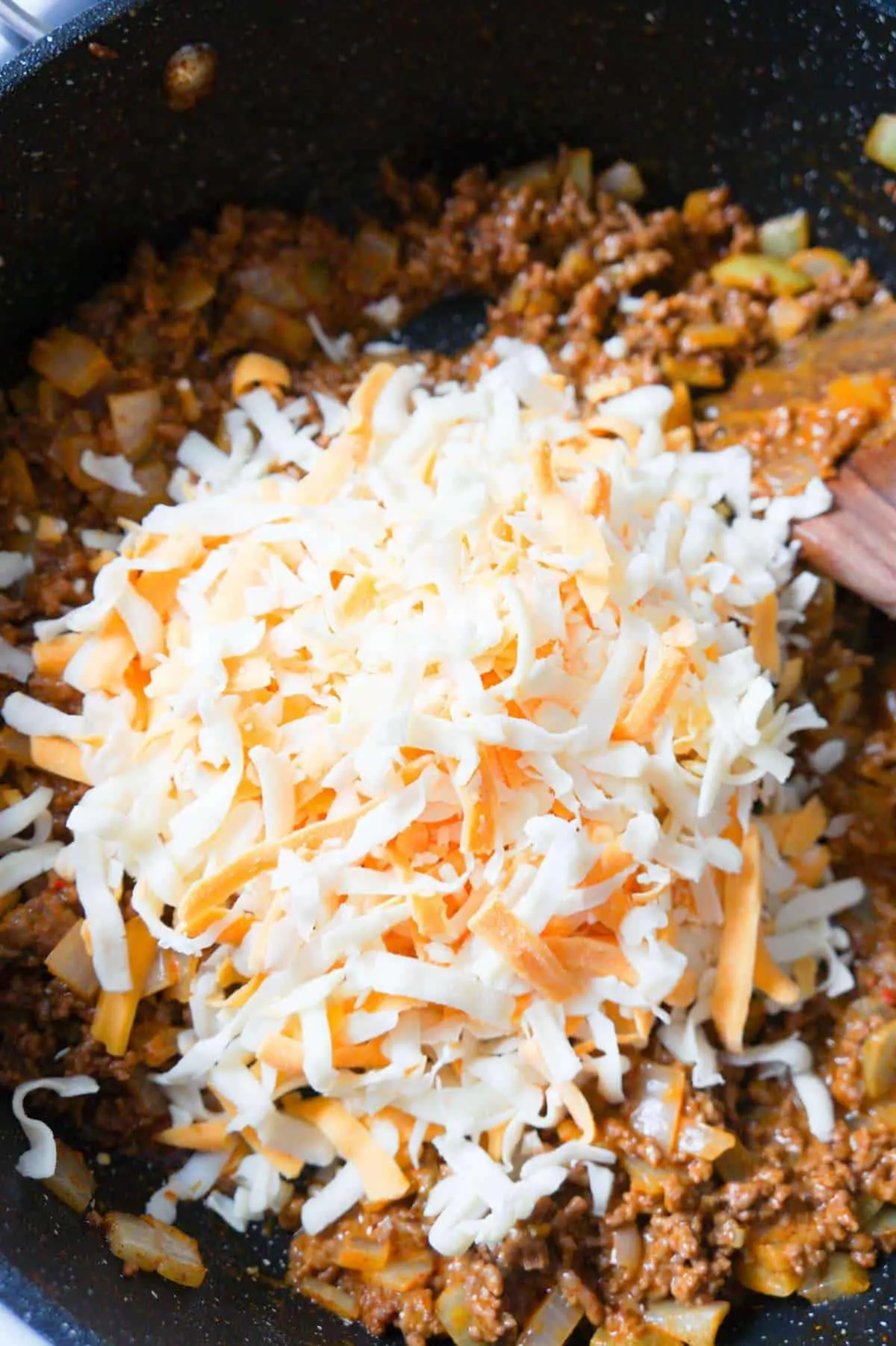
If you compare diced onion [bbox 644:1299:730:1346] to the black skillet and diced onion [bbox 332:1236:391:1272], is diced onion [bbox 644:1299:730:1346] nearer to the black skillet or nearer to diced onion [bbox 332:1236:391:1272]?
the black skillet

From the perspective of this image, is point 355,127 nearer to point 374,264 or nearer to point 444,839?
point 374,264

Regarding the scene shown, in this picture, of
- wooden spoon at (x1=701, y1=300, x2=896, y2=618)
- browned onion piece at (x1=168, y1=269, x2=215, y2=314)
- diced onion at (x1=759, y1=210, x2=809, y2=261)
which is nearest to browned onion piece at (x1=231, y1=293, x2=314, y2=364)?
browned onion piece at (x1=168, y1=269, x2=215, y2=314)

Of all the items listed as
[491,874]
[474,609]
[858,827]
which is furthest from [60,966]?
[858,827]

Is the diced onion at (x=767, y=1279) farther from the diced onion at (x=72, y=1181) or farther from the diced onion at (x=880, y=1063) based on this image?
the diced onion at (x=72, y=1181)

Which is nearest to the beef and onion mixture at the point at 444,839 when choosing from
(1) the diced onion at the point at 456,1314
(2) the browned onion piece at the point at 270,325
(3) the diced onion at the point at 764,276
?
(1) the diced onion at the point at 456,1314

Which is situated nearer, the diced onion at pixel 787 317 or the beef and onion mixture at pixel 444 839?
the beef and onion mixture at pixel 444 839

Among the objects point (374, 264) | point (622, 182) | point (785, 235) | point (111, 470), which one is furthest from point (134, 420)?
point (785, 235)
